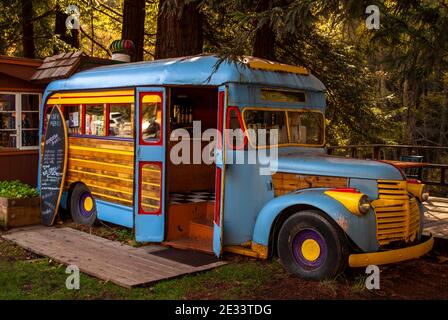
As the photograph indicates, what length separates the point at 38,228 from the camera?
28.7 ft

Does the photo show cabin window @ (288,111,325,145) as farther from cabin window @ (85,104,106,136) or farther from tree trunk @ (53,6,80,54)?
tree trunk @ (53,6,80,54)

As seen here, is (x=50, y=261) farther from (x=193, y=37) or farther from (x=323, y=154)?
(x=193, y=37)

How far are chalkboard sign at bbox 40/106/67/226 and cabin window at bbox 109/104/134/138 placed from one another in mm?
1301

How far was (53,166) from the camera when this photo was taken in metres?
9.21

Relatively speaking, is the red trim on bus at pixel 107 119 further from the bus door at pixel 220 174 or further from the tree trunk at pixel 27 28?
the tree trunk at pixel 27 28

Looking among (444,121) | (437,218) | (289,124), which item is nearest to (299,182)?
(289,124)

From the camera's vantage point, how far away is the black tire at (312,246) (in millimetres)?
5590

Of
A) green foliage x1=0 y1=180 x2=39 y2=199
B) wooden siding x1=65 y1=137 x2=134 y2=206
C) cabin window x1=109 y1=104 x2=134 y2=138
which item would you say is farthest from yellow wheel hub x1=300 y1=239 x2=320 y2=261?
green foliage x1=0 y1=180 x2=39 y2=199

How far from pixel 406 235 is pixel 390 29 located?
125 inches

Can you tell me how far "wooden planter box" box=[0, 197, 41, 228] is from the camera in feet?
28.2

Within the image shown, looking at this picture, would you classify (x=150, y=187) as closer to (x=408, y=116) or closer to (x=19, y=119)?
(x=19, y=119)

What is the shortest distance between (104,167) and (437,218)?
595cm

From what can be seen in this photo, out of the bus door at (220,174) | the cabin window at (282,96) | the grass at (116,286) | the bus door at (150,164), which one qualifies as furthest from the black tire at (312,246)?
the bus door at (150,164)
